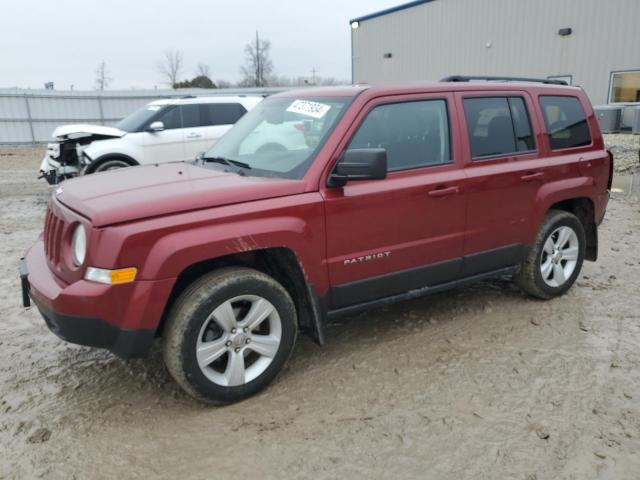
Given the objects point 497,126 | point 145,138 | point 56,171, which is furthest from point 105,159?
point 497,126

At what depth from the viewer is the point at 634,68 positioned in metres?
15.6

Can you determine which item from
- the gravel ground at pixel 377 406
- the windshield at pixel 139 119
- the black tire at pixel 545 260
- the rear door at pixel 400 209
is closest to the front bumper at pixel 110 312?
the gravel ground at pixel 377 406

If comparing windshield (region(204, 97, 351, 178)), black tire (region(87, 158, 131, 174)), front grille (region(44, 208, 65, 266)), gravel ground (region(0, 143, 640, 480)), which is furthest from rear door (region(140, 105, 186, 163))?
front grille (region(44, 208, 65, 266))

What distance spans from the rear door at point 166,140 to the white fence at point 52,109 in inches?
485

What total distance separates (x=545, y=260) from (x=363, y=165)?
8.00 feet

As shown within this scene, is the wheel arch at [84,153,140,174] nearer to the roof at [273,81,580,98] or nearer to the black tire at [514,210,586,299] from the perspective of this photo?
the roof at [273,81,580,98]

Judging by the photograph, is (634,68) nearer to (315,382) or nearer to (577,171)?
(577,171)

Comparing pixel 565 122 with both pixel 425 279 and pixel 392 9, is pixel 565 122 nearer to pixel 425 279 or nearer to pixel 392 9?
pixel 425 279

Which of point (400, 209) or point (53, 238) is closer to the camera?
point (53, 238)

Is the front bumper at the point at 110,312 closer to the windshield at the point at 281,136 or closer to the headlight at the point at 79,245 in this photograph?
the headlight at the point at 79,245

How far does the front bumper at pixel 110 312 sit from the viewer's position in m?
2.77

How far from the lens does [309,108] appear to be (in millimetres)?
3822

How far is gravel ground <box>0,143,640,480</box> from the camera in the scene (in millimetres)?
2705

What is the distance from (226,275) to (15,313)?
2621 mm
